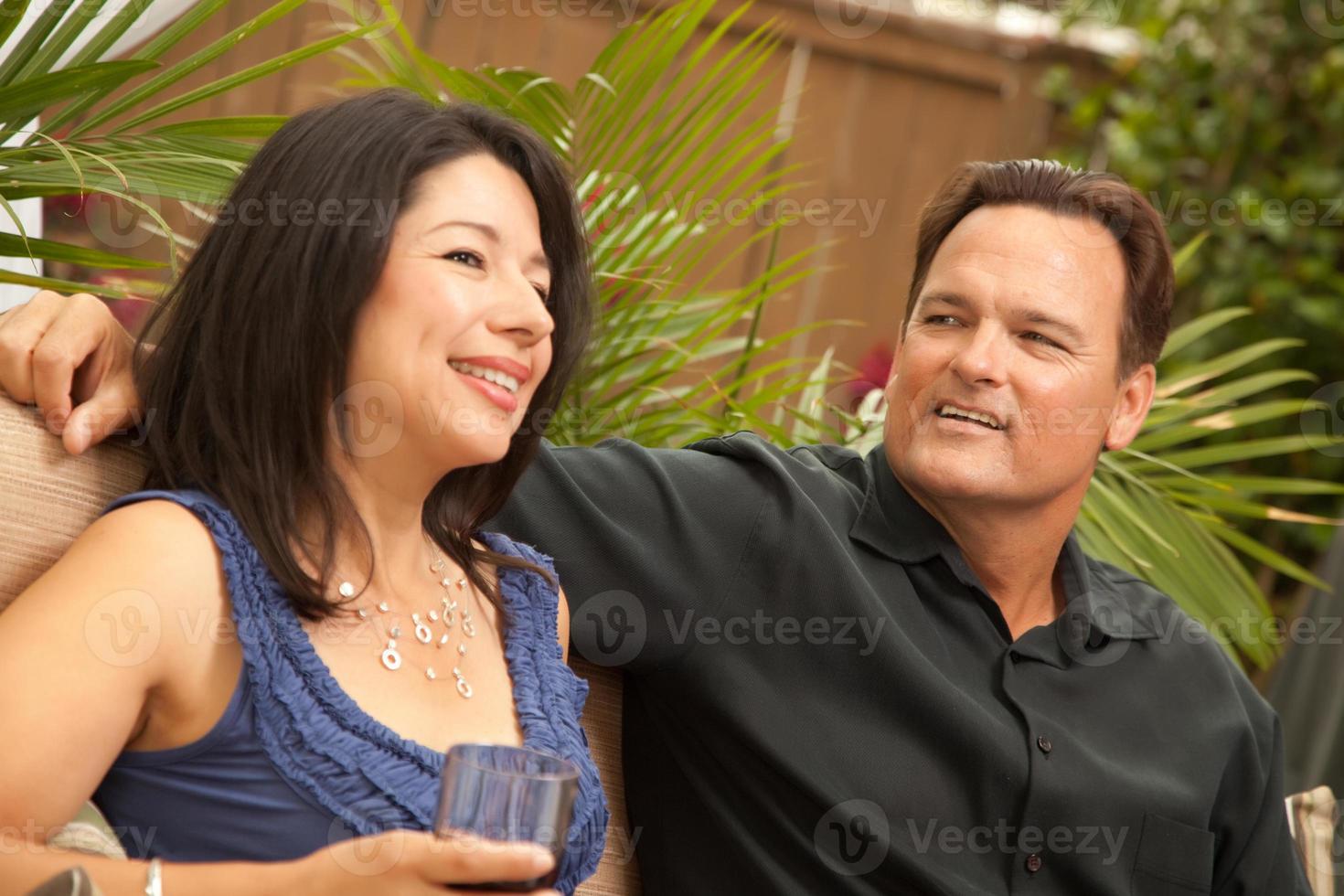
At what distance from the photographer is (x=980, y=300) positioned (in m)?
1.81

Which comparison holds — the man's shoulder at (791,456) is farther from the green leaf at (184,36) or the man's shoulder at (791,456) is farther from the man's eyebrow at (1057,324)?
the green leaf at (184,36)

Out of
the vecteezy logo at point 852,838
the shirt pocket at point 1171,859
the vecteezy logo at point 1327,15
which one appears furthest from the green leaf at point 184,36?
the vecteezy logo at point 1327,15

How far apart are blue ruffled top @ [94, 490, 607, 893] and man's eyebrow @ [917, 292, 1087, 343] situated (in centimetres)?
99

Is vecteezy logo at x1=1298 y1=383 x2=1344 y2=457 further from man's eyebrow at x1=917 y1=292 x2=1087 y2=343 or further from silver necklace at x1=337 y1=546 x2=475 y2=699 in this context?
silver necklace at x1=337 y1=546 x2=475 y2=699

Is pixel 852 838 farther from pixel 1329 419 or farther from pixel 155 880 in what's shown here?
pixel 1329 419

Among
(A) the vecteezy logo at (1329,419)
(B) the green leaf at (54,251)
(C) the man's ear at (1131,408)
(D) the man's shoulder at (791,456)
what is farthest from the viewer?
(A) the vecteezy logo at (1329,419)

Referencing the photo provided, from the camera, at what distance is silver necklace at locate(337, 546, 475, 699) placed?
125cm

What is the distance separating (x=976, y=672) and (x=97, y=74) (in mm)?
1190

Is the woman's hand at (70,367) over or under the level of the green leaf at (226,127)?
under

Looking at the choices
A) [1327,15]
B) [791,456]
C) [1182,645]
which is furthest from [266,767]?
[1327,15]

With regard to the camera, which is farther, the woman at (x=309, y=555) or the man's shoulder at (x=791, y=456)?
the man's shoulder at (x=791, y=456)

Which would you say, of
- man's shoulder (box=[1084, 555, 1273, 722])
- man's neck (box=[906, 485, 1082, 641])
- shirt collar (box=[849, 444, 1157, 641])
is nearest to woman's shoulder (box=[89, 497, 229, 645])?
shirt collar (box=[849, 444, 1157, 641])

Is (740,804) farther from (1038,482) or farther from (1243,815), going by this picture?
(1243,815)

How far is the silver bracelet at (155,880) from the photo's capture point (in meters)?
1.02
